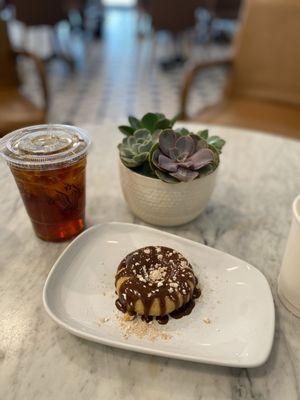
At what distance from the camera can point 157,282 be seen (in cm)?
56

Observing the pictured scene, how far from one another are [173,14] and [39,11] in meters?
1.09

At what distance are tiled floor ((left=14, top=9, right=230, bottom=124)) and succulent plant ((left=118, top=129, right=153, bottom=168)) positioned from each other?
2057mm

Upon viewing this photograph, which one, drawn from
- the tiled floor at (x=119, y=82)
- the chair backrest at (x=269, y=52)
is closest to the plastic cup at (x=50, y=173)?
the chair backrest at (x=269, y=52)

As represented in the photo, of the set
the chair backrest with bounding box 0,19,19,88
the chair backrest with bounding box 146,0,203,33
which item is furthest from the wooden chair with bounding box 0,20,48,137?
the chair backrest with bounding box 146,0,203,33

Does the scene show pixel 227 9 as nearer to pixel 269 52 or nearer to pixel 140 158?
pixel 269 52

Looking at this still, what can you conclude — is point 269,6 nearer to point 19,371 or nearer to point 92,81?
point 19,371

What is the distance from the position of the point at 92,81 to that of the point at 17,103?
1.97m

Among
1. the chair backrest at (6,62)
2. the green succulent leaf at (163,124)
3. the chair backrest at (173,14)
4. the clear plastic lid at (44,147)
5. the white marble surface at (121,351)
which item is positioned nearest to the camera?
the white marble surface at (121,351)

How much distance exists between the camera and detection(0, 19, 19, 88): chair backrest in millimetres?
1702

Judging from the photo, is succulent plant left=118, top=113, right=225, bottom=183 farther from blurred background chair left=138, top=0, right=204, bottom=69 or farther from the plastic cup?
blurred background chair left=138, top=0, right=204, bottom=69

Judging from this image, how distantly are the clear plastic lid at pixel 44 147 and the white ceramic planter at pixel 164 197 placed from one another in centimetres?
11

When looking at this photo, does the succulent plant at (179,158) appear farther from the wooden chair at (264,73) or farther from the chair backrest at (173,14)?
the chair backrest at (173,14)

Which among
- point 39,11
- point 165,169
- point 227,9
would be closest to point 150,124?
point 165,169

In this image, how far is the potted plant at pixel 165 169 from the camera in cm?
67
